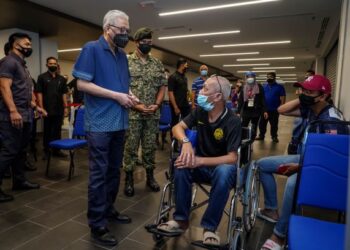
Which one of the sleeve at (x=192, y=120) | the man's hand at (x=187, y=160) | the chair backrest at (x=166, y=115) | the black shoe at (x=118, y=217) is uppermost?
the sleeve at (x=192, y=120)

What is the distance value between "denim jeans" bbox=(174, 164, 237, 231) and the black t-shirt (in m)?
0.14

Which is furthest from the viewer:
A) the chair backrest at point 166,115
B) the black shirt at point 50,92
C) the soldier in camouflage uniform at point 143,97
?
the chair backrest at point 166,115

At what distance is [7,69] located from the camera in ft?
8.21

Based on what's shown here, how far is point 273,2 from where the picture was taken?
15.7ft

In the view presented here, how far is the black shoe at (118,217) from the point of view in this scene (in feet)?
7.14

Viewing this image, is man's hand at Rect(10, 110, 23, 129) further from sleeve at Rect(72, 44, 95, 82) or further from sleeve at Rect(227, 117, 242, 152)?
sleeve at Rect(227, 117, 242, 152)

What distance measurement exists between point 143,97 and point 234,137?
3.82 feet

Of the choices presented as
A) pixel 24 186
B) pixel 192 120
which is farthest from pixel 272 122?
pixel 24 186

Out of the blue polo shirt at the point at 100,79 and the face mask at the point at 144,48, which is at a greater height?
the face mask at the point at 144,48

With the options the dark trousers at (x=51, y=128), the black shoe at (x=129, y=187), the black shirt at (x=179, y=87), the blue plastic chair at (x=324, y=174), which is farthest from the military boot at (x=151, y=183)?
the dark trousers at (x=51, y=128)

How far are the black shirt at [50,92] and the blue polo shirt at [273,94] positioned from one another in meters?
4.32

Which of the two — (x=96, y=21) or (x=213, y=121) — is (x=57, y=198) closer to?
(x=213, y=121)

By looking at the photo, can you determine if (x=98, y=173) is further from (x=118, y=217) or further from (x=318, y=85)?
(x=318, y=85)

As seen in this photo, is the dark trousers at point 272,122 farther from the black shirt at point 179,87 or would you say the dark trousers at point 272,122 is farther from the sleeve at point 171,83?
the sleeve at point 171,83
